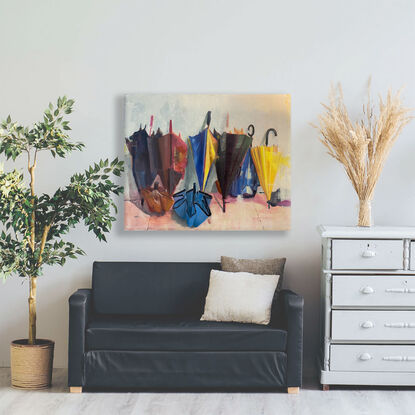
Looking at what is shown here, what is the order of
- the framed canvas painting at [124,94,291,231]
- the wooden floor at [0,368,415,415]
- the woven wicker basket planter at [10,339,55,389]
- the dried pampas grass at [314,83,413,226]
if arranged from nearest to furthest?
the wooden floor at [0,368,415,415] < the woven wicker basket planter at [10,339,55,389] < the dried pampas grass at [314,83,413,226] < the framed canvas painting at [124,94,291,231]

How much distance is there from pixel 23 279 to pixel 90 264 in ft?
1.54

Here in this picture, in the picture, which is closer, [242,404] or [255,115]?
[242,404]

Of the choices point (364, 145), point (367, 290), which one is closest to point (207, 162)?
point (364, 145)

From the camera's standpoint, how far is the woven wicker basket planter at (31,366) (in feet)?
13.7

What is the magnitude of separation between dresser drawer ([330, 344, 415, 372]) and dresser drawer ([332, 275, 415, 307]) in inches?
9.8

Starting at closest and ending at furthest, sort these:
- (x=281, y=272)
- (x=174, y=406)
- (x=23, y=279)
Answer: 1. (x=174, y=406)
2. (x=281, y=272)
3. (x=23, y=279)

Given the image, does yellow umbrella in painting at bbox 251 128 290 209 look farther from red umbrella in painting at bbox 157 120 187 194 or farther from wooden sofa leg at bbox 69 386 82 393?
wooden sofa leg at bbox 69 386 82 393

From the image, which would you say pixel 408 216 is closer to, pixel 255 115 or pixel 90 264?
pixel 255 115

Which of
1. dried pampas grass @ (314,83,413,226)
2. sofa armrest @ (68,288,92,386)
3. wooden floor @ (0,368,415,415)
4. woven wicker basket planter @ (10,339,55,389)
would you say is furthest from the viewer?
dried pampas grass @ (314,83,413,226)

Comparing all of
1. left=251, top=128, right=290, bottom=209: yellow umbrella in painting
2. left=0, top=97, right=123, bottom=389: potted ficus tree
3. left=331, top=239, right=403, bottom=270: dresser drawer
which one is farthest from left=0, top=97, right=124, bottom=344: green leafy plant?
left=331, top=239, right=403, bottom=270: dresser drawer

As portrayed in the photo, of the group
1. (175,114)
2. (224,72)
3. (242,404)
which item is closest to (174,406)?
(242,404)

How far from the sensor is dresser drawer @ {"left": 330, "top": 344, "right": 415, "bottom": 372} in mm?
4105

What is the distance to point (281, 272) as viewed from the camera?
4.47 metres

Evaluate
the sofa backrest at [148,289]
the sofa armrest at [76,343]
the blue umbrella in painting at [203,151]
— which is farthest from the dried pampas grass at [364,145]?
the sofa armrest at [76,343]
